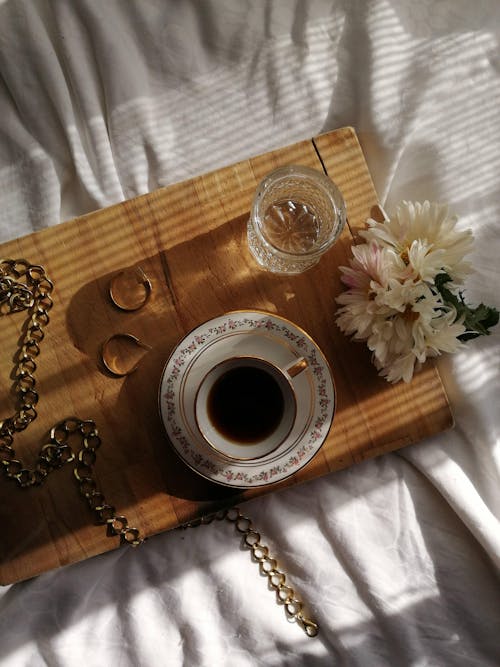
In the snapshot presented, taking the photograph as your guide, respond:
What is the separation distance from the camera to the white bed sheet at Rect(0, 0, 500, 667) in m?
0.96

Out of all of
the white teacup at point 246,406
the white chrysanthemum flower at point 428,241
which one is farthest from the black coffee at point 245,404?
the white chrysanthemum flower at point 428,241

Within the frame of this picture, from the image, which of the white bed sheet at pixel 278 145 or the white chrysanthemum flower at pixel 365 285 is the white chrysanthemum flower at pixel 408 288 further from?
the white bed sheet at pixel 278 145

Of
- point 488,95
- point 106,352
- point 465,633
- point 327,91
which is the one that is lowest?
point 465,633

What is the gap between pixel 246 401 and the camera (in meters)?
0.86

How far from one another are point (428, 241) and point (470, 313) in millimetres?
123

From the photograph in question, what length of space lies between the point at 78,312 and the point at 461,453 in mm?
598

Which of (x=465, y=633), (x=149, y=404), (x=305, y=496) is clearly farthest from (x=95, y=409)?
(x=465, y=633)

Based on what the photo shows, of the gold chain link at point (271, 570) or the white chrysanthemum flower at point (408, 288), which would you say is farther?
the gold chain link at point (271, 570)

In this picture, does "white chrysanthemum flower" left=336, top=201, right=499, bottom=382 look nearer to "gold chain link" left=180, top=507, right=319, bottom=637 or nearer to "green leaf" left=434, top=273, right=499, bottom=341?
"green leaf" left=434, top=273, right=499, bottom=341

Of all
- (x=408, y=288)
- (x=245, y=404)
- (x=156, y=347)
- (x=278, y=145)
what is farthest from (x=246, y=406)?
(x=278, y=145)

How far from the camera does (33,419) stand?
88cm

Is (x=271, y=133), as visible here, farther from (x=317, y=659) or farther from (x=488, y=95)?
(x=317, y=659)

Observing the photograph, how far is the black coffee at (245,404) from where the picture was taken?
85 centimetres

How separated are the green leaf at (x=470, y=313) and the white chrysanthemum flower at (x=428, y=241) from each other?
0.02 m
